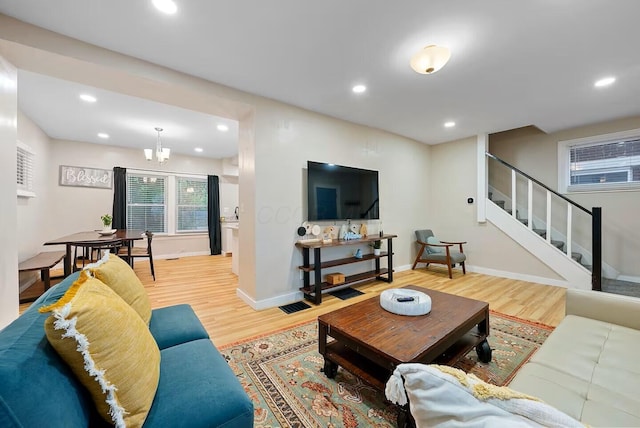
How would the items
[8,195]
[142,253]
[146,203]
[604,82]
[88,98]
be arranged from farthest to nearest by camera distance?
[146,203] → [142,253] → [88,98] → [604,82] → [8,195]

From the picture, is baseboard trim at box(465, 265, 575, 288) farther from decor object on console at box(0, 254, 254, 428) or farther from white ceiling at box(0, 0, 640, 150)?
decor object on console at box(0, 254, 254, 428)

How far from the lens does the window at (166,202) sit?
6.18 meters

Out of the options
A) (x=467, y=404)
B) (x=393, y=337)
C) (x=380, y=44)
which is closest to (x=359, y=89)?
(x=380, y=44)

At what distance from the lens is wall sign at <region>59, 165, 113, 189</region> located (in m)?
Answer: 5.17

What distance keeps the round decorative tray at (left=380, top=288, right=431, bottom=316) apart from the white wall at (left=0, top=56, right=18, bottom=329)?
2.96m

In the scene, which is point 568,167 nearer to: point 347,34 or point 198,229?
point 347,34

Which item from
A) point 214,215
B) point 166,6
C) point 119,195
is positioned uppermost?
point 166,6

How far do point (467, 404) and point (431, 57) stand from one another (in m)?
2.38

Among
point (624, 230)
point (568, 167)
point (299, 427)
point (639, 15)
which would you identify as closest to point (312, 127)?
point (639, 15)

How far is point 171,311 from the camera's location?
188 centimetres

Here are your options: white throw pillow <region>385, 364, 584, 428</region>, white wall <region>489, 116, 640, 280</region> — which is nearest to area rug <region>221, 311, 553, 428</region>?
white throw pillow <region>385, 364, 584, 428</region>

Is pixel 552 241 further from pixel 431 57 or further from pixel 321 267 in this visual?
pixel 431 57

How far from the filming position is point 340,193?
3.87m

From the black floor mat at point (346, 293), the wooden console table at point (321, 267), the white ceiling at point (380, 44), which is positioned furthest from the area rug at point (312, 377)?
the white ceiling at point (380, 44)
